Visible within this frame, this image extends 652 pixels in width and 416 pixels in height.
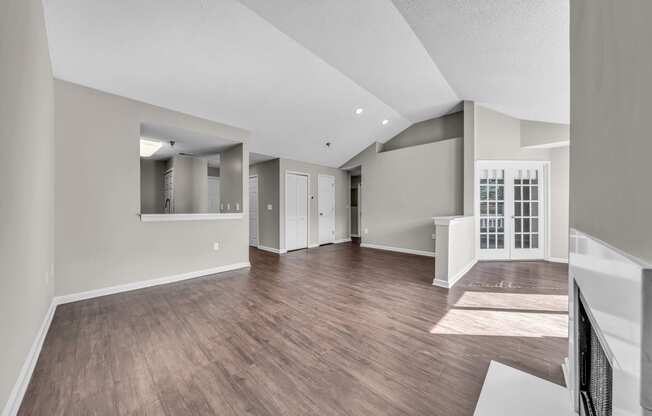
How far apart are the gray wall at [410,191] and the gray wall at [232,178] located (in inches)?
133

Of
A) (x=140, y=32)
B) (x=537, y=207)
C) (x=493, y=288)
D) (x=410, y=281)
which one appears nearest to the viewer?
(x=140, y=32)

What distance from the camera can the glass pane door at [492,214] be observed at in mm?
4949

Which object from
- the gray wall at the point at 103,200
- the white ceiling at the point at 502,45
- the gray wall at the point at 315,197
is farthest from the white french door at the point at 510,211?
the gray wall at the point at 103,200

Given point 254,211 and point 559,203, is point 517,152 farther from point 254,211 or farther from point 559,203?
point 254,211

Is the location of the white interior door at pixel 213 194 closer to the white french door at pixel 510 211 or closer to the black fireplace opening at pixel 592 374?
the white french door at pixel 510 211

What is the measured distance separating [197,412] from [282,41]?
3370mm

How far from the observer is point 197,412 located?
4.36 ft

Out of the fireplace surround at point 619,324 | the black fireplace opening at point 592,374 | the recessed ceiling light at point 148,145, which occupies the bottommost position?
the black fireplace opening at point 592,374

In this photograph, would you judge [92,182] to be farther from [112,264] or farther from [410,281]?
[410,281]

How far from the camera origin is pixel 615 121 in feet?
2.28

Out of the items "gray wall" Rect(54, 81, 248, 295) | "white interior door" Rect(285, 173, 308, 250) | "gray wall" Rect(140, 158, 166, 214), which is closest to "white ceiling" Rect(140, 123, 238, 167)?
"gray wall" Rect(54, 81, 248, 295)

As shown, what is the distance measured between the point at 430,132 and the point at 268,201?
13.6 ft

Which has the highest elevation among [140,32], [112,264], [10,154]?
[140,32]

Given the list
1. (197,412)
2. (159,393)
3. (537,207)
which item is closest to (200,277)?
(159,393)
